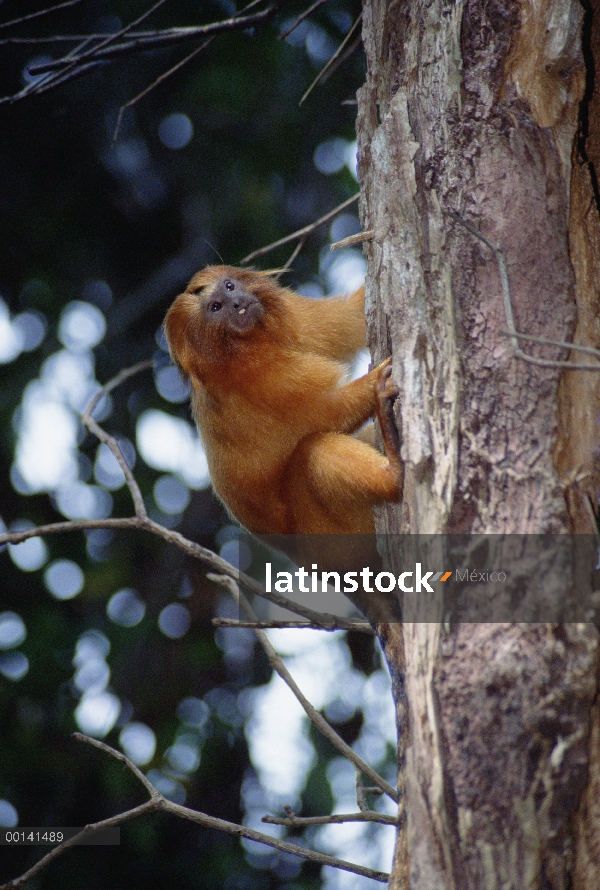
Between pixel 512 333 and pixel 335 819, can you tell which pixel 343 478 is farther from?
pixel 512 333

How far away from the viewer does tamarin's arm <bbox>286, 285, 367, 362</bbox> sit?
3.48 m

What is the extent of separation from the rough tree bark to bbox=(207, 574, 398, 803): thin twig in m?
0.34

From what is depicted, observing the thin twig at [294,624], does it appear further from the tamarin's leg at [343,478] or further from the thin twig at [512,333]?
the thin twig at [512,333]

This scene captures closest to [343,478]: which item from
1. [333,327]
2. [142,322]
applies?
[333,327]

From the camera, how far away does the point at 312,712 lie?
247 centimetres

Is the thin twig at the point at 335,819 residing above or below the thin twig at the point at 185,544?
below

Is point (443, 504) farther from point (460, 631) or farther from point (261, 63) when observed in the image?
point (261, 63)

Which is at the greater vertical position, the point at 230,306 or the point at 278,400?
the point at 230,306

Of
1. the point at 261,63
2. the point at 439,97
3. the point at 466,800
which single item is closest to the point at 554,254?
the point at 439,97

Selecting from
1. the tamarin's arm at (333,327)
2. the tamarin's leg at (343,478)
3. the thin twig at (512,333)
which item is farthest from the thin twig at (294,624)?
the tamarin's arm at (333,327)

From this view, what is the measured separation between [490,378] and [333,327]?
185 cm

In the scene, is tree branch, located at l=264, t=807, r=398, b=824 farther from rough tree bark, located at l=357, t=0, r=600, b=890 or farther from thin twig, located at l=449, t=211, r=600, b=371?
thin twig, located at l=449, t=211, r=600, b=371

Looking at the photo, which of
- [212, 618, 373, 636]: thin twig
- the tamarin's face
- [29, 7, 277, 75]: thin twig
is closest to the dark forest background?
the tamarin's face

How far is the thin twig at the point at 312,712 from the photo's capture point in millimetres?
2365
